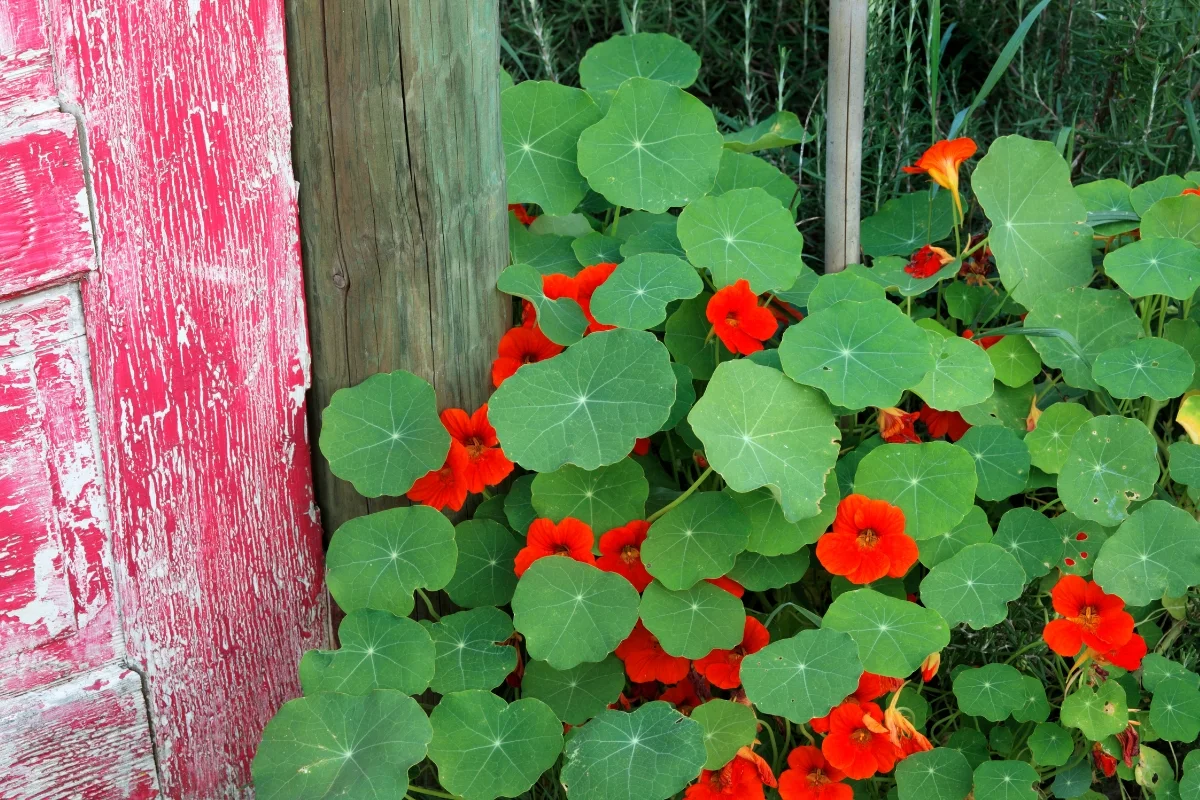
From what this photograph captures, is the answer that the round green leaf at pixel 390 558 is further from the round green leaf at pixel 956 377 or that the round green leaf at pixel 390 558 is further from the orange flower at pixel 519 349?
the round green leaf at pixel 956 377

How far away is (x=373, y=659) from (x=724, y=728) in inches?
20.7

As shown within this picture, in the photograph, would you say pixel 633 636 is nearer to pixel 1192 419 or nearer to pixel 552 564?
pixel 552 564

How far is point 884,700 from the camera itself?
1.74 meters

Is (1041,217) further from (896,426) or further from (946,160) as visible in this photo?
(896,426)

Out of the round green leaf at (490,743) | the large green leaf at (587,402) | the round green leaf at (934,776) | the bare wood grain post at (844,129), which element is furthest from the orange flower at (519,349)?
the round green leaf at (934,776)

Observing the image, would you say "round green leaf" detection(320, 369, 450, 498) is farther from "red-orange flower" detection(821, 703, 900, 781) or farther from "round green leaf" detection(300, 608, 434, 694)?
"red-orange flower" detection(821, 703, 900, 781)

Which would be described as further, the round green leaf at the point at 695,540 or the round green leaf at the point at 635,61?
the round green leaf at the point at 635,61

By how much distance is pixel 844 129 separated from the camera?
6.31 ft

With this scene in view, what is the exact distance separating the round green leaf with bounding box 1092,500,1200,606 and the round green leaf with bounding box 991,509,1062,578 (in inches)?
3.2

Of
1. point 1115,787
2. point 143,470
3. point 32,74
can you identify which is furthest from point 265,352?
point 1115,787

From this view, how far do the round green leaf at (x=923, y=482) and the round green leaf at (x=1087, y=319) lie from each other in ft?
1.15

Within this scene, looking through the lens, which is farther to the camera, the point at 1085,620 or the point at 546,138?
the point at 546,138

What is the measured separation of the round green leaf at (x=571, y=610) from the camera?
1.56m

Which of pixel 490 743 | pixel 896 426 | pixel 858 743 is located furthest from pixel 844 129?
pixel 490 743
